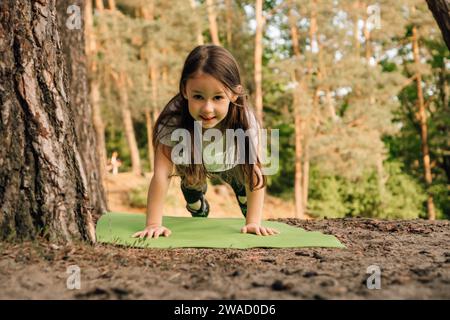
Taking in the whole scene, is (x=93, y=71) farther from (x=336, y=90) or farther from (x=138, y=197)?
(x=336, y=90)

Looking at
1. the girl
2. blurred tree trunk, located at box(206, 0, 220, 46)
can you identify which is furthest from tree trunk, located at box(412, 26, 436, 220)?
the girl

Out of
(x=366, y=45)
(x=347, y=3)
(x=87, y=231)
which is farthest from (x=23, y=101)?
(x=366, y=45)

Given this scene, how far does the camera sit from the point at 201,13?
17.8 meters

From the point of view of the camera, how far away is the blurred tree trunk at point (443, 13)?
444 cm

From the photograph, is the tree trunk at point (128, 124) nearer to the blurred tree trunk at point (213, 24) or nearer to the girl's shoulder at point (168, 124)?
the blurred tree trunk at point (213, 24)

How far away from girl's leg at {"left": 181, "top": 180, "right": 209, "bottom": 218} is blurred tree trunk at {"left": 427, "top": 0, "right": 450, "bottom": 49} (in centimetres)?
235

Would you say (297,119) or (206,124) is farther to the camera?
(297,119)

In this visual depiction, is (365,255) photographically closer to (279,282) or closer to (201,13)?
(279,282)

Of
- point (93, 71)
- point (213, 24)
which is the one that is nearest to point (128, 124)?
point (93, 71)

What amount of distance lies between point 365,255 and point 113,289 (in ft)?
5.10

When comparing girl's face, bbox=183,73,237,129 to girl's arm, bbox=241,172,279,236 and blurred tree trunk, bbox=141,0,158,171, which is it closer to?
girl's arm, bbox=241,172,279,236

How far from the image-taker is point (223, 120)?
12.7 ft

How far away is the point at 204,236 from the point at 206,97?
0.94m

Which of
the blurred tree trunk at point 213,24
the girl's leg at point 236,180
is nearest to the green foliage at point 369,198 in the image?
the blurred tree trunk at point 213,24
